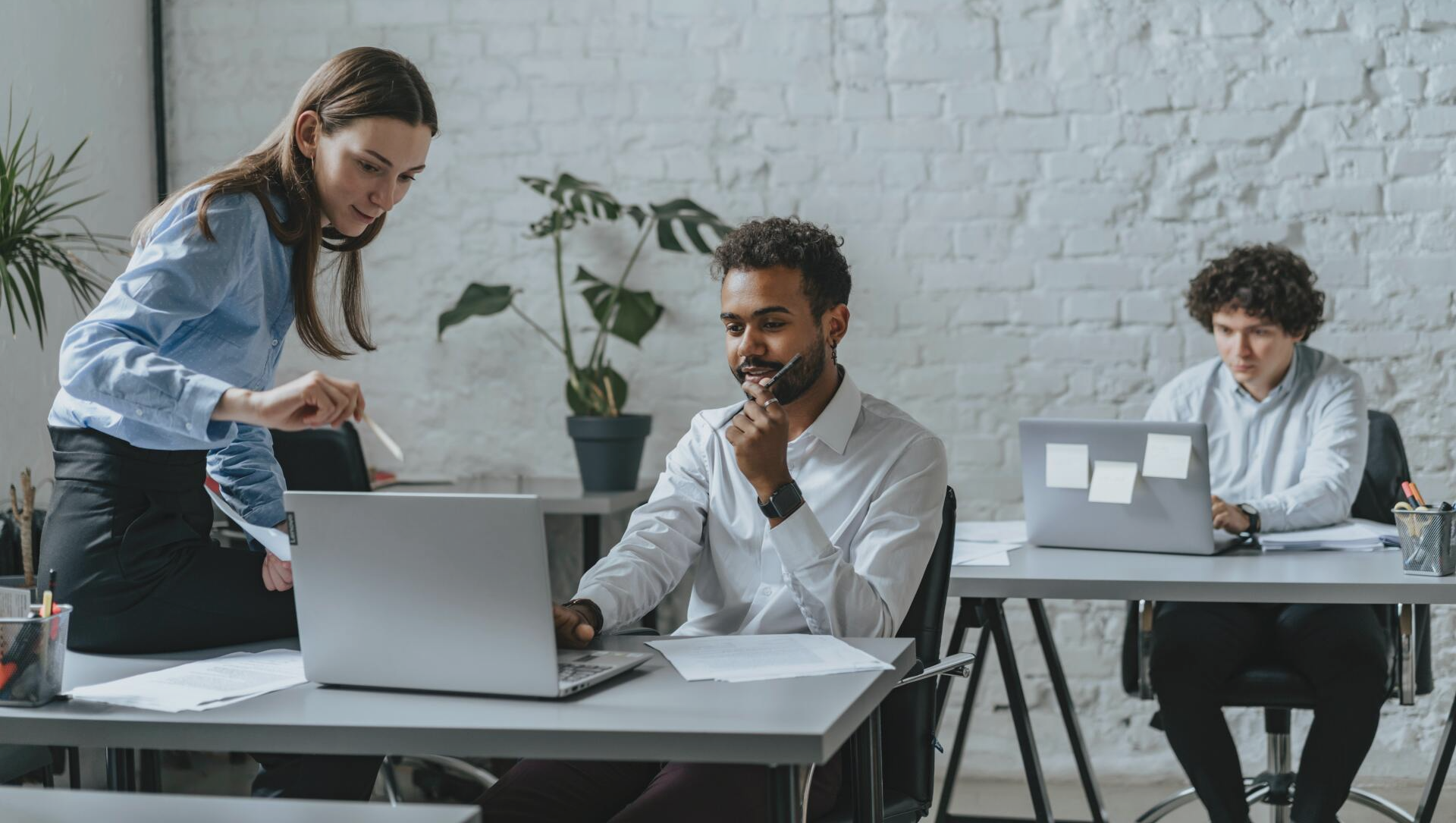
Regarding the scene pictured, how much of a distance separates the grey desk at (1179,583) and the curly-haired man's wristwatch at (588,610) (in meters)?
0.75

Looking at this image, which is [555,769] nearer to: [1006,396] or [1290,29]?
[1006,396]

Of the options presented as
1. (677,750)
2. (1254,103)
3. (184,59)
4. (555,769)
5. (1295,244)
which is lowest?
(555,769)

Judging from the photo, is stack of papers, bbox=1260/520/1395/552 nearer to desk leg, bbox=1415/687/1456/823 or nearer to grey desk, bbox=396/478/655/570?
desk leg, bbox=1415/687/1456/823

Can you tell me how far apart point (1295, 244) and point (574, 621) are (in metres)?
2.61

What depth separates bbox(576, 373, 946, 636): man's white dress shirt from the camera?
5.90 feet

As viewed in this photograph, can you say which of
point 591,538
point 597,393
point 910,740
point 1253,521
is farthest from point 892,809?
point 597,393

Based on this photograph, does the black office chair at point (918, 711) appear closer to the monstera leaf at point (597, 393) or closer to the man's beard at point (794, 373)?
the man's beard at point (794, 373)

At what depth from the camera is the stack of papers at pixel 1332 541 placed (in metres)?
2.57

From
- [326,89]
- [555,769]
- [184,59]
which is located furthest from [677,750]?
[184,59]

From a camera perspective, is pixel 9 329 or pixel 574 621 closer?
pixel 574 621

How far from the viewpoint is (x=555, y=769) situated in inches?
65.5

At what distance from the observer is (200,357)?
1.75m

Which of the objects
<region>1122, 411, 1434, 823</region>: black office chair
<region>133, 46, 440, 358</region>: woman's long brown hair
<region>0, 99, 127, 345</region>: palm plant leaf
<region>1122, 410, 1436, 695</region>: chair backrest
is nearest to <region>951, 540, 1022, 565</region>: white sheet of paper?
<region>1122, 411, 1434, 823</region>: black office chair

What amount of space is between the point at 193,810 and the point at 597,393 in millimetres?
2512
